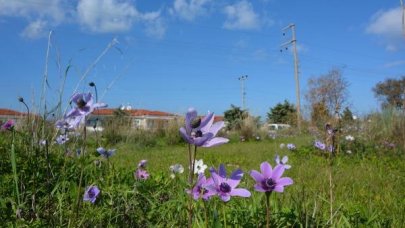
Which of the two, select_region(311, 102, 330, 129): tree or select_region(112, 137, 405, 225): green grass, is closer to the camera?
select_region(112, 137, 405, 225): green grass

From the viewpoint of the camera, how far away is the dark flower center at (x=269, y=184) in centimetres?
123

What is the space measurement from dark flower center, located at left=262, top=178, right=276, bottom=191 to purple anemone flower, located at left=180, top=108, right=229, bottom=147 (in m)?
Answer: 0.23

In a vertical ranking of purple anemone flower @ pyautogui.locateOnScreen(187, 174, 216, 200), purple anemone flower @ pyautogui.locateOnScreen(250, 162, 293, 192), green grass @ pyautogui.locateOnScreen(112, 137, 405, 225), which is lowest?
green grass @ pyautogui.locateOnScreen(112, 137, 405, 225)

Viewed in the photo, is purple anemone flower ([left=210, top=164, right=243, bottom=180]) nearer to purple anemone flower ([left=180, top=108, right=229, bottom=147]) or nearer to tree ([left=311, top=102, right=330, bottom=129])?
purple anemone flower ([left=180, top=108, right=229, bottom=147])

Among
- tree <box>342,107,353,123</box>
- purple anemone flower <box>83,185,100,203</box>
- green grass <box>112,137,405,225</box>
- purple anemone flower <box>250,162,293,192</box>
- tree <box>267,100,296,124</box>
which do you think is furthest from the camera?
tree <box>267,100,296,124</box>

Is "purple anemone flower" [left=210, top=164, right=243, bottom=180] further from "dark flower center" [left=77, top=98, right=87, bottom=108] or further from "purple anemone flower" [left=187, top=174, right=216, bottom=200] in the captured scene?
"dark flower center" [left=77, top=98, right=87, bottom=108]

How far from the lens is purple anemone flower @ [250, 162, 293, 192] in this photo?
47.9 inches

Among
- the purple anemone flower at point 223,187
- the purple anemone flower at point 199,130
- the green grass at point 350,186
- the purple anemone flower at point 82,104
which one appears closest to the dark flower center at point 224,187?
the purple anemone flower at point 223,187

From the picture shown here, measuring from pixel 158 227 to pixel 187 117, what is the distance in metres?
1.03

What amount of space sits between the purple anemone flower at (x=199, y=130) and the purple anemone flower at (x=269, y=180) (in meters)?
0.18

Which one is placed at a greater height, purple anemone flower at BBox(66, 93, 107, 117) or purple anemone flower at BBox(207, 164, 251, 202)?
purple anemone flower at BBox(66, 93, 107, 117)

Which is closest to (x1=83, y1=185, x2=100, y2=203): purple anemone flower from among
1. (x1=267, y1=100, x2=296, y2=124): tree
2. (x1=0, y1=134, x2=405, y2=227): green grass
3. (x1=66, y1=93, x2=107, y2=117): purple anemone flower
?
(x1=0, y1=134, x2=405, y2=227): green grass

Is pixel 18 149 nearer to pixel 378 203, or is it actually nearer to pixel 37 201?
pixel 37 201

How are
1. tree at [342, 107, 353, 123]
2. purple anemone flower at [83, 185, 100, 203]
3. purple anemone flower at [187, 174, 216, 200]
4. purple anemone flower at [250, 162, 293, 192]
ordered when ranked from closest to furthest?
purple anemone flower at [250, 162, 293, 192], purple anemone flower at [187, 174, 216, 200], purple anemone flower at [83, 185, 100, 203], tree at [342, 107, 353, 123]
